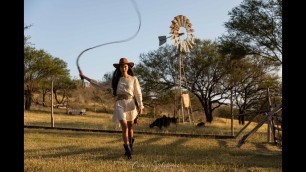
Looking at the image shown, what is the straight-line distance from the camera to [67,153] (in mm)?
7105

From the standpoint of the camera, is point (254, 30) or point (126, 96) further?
point (254, 30)

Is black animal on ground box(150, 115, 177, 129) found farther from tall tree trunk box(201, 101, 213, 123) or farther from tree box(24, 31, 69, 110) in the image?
tree box(24, 31, 69, 110)

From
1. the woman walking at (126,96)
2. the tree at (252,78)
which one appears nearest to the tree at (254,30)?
the tree at (252,78)

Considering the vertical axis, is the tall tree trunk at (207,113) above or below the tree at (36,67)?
below

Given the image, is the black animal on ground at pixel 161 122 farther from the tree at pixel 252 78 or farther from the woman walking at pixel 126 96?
the tree at pixel 252 78

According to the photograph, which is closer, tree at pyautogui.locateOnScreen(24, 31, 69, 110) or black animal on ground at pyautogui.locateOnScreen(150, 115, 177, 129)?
black animal on ground at pyautogui.locateOnScreen(150, 115, 177, 129)

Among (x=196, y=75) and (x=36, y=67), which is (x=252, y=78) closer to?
(x=196, y=75)

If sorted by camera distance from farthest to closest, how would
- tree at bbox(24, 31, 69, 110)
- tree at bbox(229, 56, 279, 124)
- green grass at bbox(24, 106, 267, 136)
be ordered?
tree at bbox(24, 31, 69, 110)
tree at bbox(229, 56, 279, 124)
green grass at bbox(24, 106, 267, 136)

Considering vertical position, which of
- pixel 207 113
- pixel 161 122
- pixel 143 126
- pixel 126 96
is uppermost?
pixel 126 96

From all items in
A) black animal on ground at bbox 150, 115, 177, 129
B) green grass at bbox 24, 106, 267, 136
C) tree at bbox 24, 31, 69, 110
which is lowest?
green grass at bbox 24, 106, 267, 136

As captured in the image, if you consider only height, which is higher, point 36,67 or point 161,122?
point 36,67

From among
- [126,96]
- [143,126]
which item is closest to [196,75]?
[143,126]

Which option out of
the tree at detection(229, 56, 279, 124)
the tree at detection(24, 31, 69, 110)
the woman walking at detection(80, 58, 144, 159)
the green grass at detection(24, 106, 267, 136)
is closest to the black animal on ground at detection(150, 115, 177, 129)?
the green grass at detection(24, 106, 267, 136)
